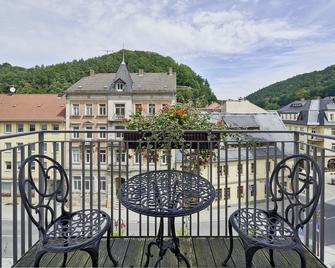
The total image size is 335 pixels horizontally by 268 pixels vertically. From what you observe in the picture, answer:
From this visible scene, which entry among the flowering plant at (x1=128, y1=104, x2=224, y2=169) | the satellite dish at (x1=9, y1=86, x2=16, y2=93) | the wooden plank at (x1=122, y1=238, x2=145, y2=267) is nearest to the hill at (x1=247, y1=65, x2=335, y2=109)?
the satellite dish at (x1=9, y1=86, x2=16, y2=93)

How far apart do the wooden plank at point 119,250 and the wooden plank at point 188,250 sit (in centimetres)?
42

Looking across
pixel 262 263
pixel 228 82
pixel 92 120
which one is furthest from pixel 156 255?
pixel 228 82

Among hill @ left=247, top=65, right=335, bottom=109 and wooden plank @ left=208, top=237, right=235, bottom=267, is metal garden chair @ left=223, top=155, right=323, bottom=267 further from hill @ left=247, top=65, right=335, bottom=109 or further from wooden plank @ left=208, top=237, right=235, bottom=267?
hill @ left=247, top=65, right=335, bottom=109

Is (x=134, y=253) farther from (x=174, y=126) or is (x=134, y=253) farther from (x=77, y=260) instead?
(x=174, y=126)

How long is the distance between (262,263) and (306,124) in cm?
2615

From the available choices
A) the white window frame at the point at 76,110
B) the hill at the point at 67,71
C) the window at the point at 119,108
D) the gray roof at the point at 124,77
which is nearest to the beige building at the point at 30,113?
the hill at the point at 67,71

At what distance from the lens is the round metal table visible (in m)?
1.52

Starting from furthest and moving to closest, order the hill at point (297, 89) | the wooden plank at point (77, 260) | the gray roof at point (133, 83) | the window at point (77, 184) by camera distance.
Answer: the hill at point (297, 89), the gray roof at point (133, 83), the window at point (77, 184), the wooden plank at point (77, 260)

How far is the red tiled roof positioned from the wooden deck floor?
701 inches

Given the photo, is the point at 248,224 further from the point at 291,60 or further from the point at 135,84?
the point at 291,60

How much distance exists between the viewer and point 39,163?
5.69 ft

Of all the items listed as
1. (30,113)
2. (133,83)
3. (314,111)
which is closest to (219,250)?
(133,83)

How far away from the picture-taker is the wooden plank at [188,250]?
1.83 m

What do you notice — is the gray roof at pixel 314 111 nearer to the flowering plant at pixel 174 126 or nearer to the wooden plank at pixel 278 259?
the flowering plant at pixel 174 126
